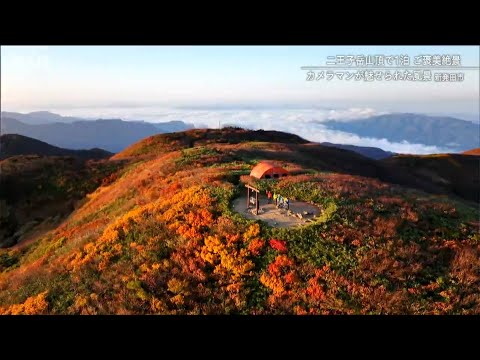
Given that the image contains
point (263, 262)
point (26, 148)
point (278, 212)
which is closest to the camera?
point (263, 262)

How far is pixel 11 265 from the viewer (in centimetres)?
3362

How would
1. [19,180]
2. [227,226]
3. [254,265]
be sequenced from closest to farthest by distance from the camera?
[254,265] < [227,226] < [19,180]

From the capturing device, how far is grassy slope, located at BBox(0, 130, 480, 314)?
17750mm

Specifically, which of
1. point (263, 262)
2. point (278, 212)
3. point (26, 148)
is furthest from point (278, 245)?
point (26, 148)

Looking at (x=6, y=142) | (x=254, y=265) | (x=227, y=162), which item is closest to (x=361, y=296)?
(x=254, y=265)

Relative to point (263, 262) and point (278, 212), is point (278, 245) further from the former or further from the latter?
point (278, 212)

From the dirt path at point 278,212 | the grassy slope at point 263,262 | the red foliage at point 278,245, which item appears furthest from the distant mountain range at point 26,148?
the red foliage at point 278,245

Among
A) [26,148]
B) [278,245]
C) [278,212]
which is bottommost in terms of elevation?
[278,245]

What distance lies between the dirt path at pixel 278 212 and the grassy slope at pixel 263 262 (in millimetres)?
911

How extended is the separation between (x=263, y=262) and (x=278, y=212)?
19.1ft

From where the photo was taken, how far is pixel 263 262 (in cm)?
2019

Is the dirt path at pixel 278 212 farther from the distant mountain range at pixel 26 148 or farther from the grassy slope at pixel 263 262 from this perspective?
the distant mountain range at pixel 26 148
